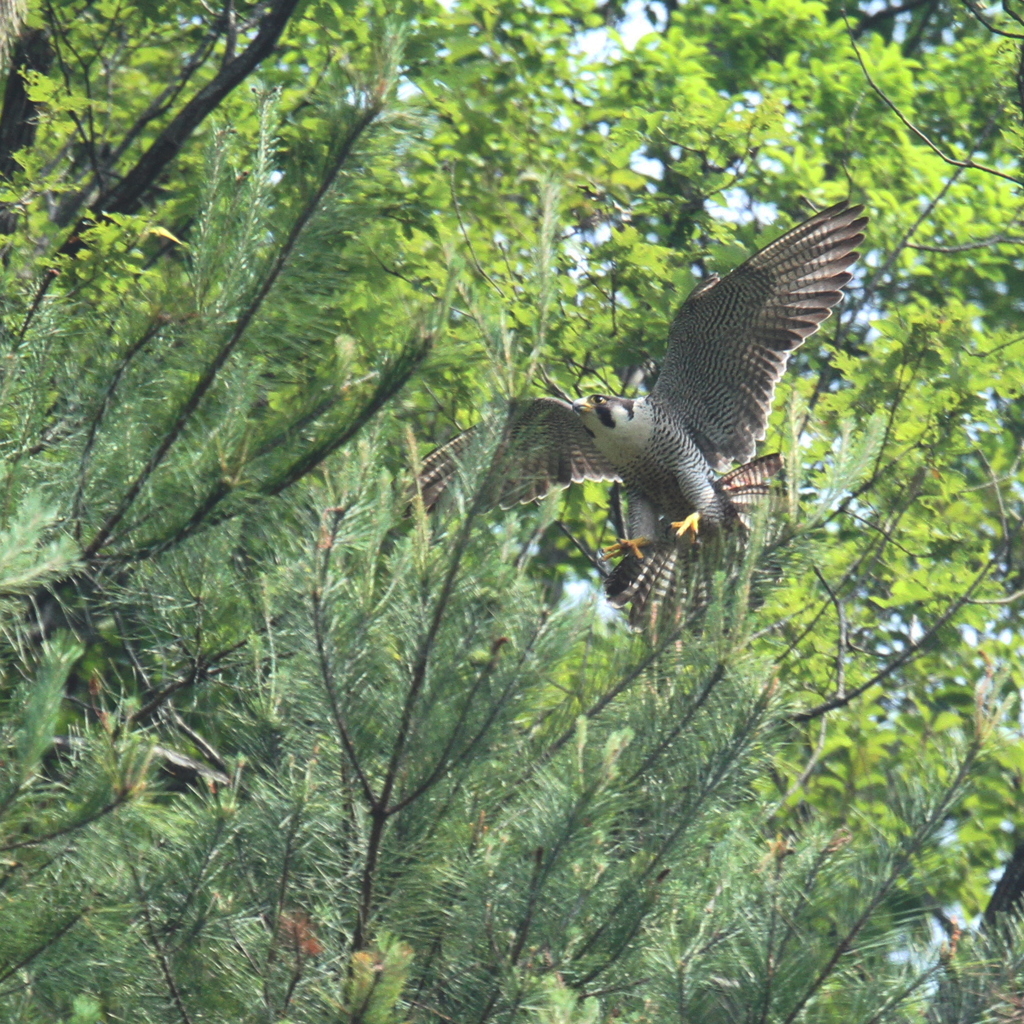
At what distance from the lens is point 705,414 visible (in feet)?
19.3

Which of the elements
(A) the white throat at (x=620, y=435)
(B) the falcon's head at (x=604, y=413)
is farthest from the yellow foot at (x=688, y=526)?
(B) the falcon's head at (x=604, y=413)

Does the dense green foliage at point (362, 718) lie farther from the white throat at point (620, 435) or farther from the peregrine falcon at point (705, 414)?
the white throat at point (620, 435)

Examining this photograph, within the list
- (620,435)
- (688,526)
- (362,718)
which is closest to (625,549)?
(688,526)

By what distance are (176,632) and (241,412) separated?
26.8 inches

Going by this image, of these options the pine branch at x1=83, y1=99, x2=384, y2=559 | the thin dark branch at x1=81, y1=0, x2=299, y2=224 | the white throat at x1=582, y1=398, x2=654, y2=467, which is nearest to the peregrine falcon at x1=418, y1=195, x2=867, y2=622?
the white throat at x1=582, y1=398, x2=654, y2=467

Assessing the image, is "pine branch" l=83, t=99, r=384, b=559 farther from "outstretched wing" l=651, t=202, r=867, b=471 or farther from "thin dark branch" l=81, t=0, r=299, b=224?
"outstretched wing" l=651, t=202, r=867, b=471

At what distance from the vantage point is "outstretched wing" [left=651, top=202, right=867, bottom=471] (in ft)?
18.3

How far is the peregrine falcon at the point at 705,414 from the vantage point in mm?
5441

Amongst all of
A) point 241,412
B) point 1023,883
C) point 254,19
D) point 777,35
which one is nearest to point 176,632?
point 241,412

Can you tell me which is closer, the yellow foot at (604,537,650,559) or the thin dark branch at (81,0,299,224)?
the yellow foot at (604,537,650,559)

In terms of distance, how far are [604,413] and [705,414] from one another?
62cm

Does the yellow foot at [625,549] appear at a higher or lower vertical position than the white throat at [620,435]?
lower

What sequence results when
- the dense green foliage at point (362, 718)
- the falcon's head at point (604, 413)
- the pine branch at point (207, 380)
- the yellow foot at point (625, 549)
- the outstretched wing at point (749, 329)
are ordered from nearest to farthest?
Answer: the dense green foliage at point (362, 718) < the pine branch at point (207, 380) < the yellow foot at point (625, 549) < the falcon's head at point (604, 413) < the outstretched wing at point (749, 329)

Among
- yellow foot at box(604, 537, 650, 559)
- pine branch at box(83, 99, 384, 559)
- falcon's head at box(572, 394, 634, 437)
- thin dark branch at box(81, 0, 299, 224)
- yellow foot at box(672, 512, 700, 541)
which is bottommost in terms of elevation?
yellow foot at box(604, 537, 650, 559)
